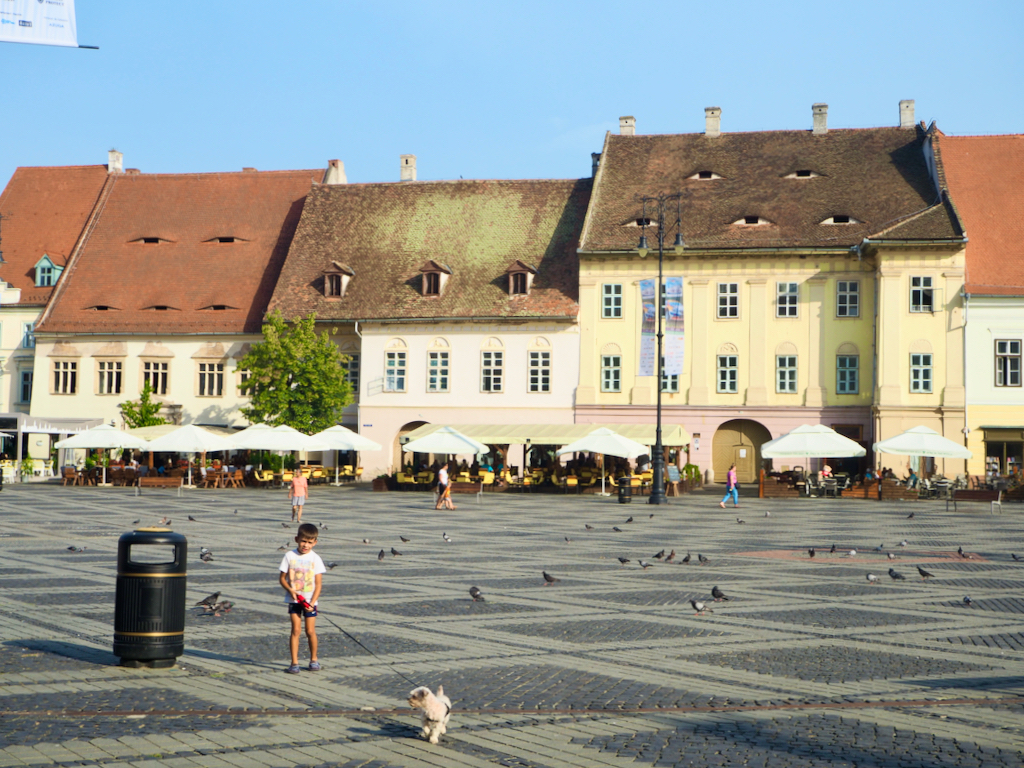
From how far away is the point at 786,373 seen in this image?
50.9 meters

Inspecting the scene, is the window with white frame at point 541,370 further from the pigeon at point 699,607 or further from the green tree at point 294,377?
the pigeon at point 699,607

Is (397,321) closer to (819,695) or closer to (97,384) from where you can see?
(97,384)

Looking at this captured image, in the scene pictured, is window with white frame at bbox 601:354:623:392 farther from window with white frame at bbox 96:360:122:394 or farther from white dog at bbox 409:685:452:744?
white dog at bbox 409:685:452:744

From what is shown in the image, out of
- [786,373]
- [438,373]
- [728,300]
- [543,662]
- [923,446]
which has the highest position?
[728,300]

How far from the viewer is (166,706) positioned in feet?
29.6

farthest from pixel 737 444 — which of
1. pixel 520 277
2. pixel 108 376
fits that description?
pixel 108 376

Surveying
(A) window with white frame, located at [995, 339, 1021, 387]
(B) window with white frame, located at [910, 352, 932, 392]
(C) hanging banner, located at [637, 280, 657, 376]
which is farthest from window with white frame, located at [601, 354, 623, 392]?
(A) window with white frame, located at [995, 339, 1021, 387]

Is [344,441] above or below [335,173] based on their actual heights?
below

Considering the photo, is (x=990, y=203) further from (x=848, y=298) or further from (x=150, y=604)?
(x=150, y=604)

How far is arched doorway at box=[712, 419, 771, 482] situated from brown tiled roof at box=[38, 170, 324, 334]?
72.0ft

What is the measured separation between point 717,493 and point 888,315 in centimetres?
1063

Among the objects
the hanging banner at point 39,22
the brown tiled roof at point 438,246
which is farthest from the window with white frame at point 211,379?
the hanging banner at point 39,22

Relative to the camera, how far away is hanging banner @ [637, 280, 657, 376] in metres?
50.3

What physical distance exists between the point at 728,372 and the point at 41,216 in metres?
36.4
